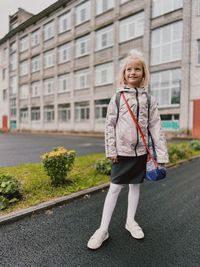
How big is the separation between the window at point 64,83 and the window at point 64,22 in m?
5.53

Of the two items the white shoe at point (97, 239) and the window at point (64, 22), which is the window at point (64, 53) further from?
the white shoe at point (97, 239)

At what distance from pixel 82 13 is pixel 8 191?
27576mm

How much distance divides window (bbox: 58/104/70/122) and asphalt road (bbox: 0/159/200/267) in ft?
83.8

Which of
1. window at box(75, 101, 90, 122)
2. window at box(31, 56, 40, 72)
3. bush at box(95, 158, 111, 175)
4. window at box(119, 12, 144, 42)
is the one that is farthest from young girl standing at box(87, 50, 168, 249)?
window at box(31, 56, 40, 72)

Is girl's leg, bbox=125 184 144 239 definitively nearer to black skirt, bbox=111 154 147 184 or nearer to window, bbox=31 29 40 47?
black skirt, bbox=111 154 147 184

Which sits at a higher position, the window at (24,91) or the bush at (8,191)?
the window at (24,91)

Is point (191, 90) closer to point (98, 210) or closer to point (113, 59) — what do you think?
point (113, 59)

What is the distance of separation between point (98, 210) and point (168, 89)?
17739 mm

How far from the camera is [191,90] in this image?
1880 centimetres

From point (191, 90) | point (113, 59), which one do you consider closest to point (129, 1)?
point (113, 59)

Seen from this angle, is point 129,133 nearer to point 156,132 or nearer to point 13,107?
point 156,132

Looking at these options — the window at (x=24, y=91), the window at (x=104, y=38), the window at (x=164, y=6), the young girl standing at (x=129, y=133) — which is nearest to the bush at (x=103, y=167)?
the young girl standing at (x=129, y=133)

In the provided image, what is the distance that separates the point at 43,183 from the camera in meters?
5.25

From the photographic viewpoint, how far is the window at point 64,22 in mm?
29430
